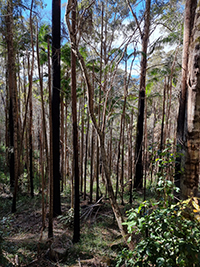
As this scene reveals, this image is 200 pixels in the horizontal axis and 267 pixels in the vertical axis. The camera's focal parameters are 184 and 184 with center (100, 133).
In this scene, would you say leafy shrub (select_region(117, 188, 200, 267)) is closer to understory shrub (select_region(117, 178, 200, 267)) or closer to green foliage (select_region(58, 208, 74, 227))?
understory shrub (select_region(117, 178, 200, 267))

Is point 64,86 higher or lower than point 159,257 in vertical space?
higher

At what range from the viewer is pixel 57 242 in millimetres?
3826

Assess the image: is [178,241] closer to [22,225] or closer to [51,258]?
[51,258]

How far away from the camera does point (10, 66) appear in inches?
214

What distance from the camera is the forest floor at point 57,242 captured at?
3165mm

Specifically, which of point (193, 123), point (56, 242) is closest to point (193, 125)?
point (193, 123)

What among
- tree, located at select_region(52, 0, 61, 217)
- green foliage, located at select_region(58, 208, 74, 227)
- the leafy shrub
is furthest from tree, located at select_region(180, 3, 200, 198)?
tree, located at select_region(52, 0, 61, 217)

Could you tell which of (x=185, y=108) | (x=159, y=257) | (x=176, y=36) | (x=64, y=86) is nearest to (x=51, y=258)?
(x=159, y=257)

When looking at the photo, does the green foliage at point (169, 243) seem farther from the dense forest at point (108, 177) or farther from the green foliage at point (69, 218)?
the green foliage at point (69, 218)

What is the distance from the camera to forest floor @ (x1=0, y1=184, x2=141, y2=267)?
316cm

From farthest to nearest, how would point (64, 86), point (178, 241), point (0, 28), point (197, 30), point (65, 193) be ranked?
point (65, 193)
point (64, 86)
point (0, 28)
point (197, 30)
point (178, 241)

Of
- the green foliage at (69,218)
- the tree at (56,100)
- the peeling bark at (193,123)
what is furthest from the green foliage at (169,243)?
the tree at (56,100)

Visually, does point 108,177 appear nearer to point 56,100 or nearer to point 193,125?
point 193,125

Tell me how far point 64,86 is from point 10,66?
5.56ft
